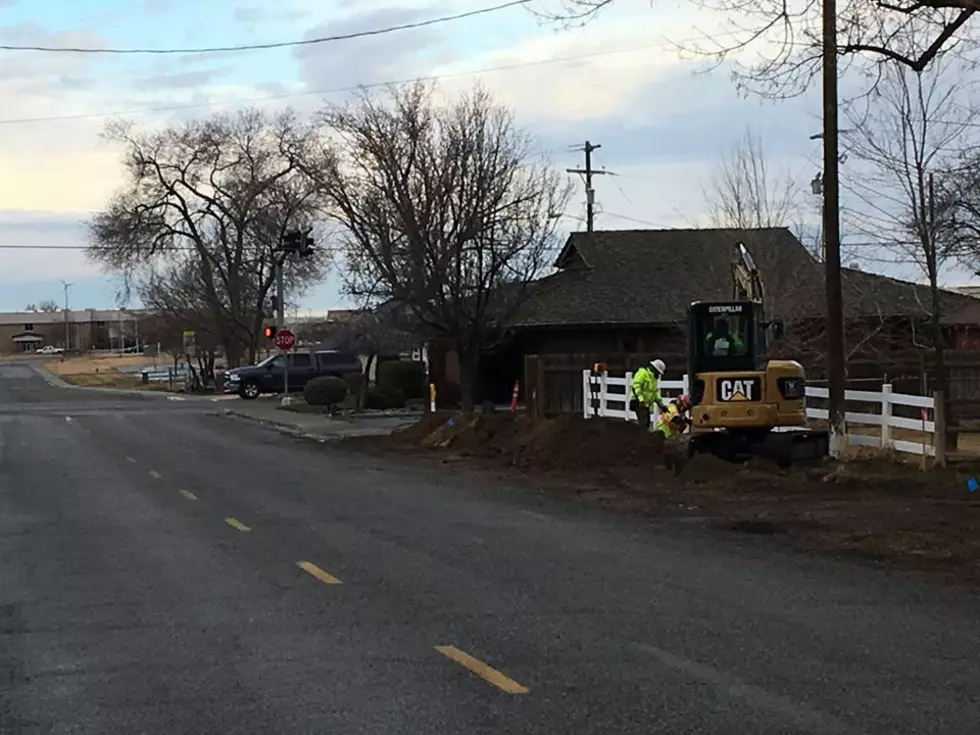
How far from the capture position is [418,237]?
3491 cm

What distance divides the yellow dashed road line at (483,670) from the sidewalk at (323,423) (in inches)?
999

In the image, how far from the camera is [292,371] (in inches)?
2203

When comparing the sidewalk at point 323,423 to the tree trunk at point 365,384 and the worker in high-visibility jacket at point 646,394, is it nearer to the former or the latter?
the tree trunk at point 365,384

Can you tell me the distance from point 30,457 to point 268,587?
18565 mm

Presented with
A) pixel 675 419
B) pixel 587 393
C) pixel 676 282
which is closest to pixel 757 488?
pixel 675 419

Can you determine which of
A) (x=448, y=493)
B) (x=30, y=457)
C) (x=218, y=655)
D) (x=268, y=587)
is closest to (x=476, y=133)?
(x=30, y=457)

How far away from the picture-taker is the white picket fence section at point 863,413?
21.3 meters

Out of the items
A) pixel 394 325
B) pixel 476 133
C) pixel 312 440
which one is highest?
pixel 476 133

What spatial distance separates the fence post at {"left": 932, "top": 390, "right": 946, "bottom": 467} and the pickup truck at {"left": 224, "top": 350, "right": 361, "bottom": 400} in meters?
36.6

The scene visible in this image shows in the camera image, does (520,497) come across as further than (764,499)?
Yes

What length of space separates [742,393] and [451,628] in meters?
13.3

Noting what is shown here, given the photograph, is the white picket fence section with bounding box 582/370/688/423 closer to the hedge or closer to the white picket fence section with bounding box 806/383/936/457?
the white picket fence section with bounding box 806/383/936/457

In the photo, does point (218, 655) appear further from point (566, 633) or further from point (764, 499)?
point (764, 499)

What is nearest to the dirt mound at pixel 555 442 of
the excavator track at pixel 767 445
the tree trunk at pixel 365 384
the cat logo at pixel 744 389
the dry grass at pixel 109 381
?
the excavator track at pixel 767 445
